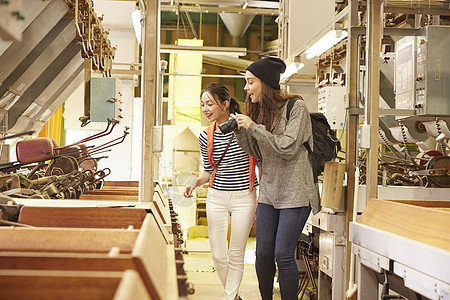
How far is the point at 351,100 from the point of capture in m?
3.85

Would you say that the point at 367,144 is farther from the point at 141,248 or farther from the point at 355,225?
the point at 141,248

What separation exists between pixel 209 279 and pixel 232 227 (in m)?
2.38

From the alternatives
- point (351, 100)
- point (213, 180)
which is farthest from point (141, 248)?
point (351, 100)

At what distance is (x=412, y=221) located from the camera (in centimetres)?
238

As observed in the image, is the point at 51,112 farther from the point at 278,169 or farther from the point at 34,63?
the point at 278,169

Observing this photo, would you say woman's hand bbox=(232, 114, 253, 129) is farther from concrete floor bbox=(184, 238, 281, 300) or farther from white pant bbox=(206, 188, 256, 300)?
concrete floor bbox=(184, 238, 281, 300)

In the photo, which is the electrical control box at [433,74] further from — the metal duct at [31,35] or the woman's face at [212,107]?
the metal duct at [31,35]

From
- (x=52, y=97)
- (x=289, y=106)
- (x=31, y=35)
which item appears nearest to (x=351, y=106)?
(x=289, y=106)

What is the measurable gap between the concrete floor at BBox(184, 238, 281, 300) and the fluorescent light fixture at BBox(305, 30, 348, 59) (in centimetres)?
217

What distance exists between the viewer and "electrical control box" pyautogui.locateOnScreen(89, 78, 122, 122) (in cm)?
378

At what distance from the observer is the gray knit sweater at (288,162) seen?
10.2 feet

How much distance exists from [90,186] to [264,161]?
166 cm

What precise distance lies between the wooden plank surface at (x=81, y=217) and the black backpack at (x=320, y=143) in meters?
1.46

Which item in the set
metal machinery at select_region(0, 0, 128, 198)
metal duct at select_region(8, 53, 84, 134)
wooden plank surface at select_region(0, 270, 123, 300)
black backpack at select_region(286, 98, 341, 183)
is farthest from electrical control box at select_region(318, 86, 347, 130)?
wooden plank surface at select_region(0, 270, 123, 300)
